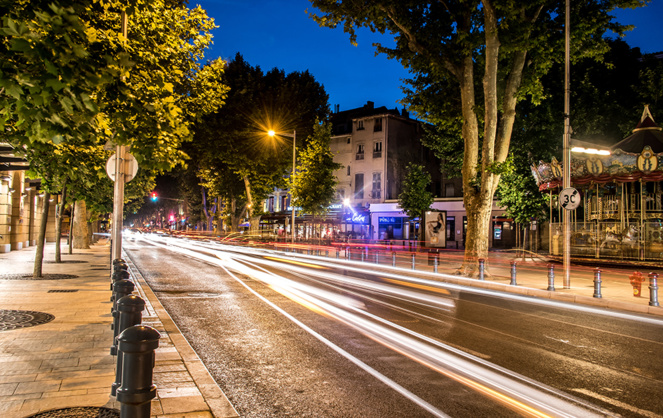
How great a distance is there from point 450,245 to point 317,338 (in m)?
42.3

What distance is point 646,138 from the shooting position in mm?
21500

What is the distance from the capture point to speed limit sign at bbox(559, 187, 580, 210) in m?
15.2

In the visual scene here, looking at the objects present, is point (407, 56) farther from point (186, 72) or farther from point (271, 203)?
point (271, 203)

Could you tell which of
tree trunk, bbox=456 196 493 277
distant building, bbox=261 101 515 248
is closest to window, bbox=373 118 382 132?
distant building, bbox=261 101 515 248

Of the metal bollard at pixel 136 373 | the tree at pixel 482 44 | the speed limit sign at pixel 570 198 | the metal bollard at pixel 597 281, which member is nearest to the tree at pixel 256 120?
the tree at pixel 482 44

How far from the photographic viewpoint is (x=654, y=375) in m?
6.14

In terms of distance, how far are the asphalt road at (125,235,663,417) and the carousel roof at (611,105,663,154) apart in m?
12.8

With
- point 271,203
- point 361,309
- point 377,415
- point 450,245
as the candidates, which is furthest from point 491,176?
point 271,203

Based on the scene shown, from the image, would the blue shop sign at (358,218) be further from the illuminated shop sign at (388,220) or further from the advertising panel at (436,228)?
the advertising panel at (436,228)

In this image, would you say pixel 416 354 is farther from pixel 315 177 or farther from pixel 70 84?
pixel 315 177

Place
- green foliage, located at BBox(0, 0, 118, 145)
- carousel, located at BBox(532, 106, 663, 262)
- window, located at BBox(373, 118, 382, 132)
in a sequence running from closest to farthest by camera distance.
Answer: green foliage, located at BBox(0, 0, 118, 145), carousel, located at BBox(532, 106, 663, 262), window, located at BBox(373, 118, 382, 132)

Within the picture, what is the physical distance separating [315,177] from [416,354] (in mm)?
30370

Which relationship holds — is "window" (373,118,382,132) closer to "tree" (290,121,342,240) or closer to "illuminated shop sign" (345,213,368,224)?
"illuminated shop sign" (345,213,368,224)

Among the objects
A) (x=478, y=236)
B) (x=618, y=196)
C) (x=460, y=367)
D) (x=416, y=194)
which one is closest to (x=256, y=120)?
(x=416, y=194)
